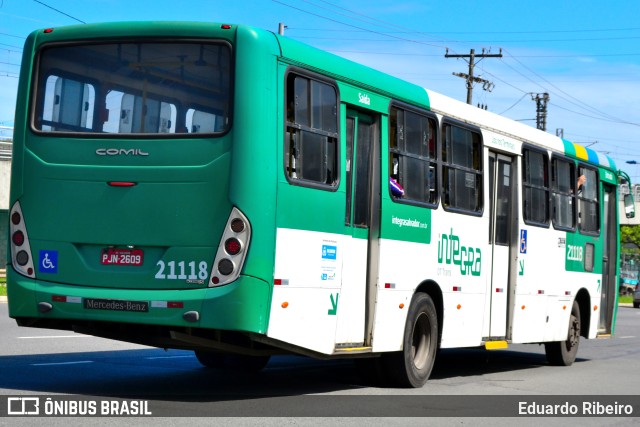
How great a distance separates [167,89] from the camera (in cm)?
1041

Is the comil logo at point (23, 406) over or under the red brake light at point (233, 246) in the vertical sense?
under

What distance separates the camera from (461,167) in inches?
561

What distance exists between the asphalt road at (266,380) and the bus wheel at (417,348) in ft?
0.65

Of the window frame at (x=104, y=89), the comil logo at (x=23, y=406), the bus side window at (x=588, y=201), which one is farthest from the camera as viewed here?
the bus side window at (x=588, y=201)

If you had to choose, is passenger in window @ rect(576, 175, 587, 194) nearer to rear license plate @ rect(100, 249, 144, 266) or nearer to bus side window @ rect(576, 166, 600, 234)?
bus side window @ rect(576, 166, 600, 234)

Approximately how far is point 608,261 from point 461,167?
670 centimetres

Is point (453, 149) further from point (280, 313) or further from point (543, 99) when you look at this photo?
point (543, 99)

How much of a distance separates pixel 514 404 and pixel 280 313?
10.4 feet

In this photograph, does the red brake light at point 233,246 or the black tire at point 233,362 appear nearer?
the red brake light at point 233,246

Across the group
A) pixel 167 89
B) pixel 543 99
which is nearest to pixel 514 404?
pixel 167 89

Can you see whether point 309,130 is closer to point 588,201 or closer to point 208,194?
point 208,194

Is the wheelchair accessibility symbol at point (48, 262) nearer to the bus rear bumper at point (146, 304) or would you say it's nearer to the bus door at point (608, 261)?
the bus rear bumper at point (146, 304)

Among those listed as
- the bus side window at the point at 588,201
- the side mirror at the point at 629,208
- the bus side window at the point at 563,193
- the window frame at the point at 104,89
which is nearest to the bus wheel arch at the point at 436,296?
the window frame at the point at 104,89

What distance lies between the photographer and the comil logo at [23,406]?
9336 mm
